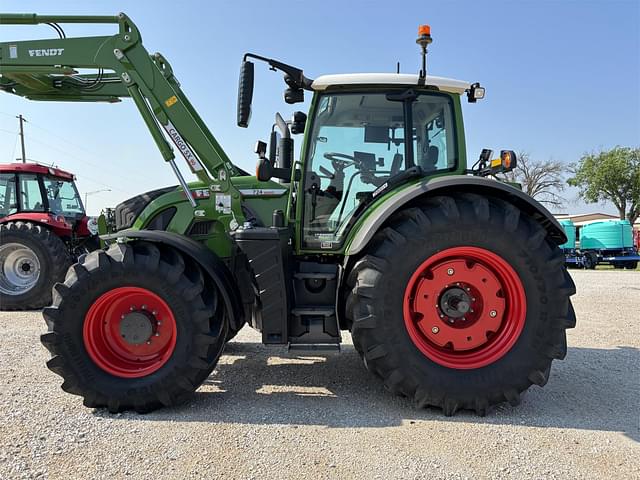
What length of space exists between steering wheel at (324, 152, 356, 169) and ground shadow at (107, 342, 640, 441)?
186cm

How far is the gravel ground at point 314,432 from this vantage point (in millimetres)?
2312

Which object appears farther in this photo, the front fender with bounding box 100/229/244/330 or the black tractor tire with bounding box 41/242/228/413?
the front fender with bounding box 100/229/244/330

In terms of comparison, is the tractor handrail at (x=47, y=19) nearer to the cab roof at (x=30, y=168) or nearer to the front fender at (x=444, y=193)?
the front fender at (x=444, y=193)

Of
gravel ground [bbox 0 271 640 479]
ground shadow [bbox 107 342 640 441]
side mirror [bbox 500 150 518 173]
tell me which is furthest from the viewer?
side mirror [bbox 500 150 518 173]

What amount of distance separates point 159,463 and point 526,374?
2460 millimetres

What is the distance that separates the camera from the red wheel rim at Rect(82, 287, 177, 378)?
3.09 metres

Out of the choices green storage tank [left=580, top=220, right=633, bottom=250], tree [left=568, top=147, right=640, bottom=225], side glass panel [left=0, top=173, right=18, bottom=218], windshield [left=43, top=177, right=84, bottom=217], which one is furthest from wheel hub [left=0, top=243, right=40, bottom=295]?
tree [left=568, top=147, right=640, bottom=225]

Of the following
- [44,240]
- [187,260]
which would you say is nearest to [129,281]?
[187,260]

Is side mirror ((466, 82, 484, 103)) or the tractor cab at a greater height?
side mirror ((466, 82, 484, 103))

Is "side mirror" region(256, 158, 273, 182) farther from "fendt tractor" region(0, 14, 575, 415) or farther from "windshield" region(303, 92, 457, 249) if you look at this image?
"windshield" region(303, 92, 457, 249)

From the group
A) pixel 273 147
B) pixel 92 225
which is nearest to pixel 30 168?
pixel 92 225

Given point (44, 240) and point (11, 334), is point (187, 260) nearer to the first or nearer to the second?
point (11, 334)

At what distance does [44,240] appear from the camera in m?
7.13

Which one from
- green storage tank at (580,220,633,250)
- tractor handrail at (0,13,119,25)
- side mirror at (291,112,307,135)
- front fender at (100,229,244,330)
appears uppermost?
tractor handrail at (0,13,119,25)
